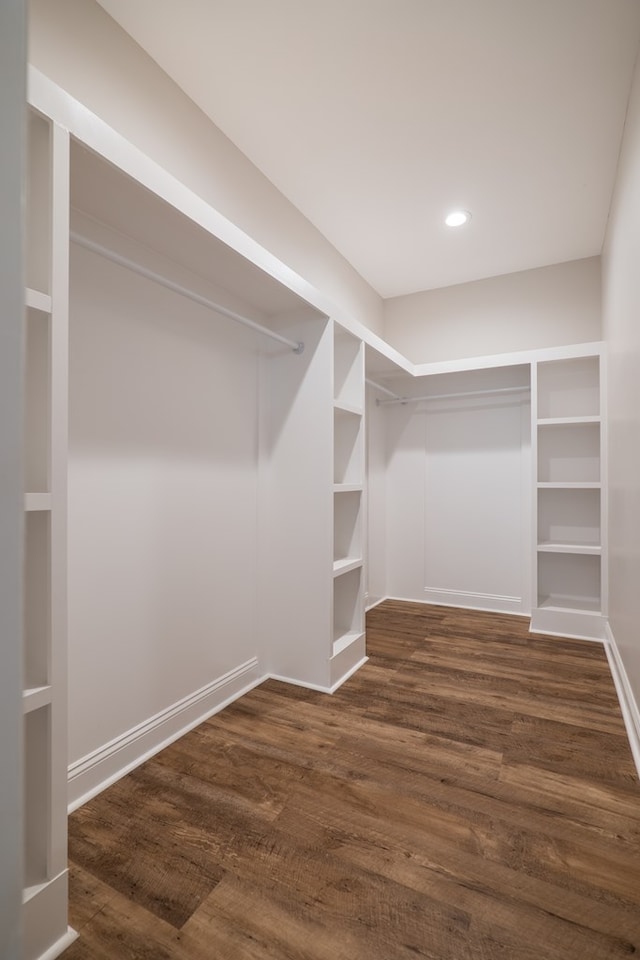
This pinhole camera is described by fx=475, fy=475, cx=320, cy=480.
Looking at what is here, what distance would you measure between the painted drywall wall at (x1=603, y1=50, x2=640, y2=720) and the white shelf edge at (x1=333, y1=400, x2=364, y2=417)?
1.26 meters

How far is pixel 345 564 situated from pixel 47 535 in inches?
64.0

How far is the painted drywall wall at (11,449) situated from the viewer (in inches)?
11.9

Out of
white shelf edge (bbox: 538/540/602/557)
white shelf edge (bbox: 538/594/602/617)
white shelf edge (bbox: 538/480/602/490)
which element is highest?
white shelf edge (bbox: 538/480/602/490)

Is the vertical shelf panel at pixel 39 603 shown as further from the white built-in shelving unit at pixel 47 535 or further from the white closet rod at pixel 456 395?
the white closet rod at pixel 456 395

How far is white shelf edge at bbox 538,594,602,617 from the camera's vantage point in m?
3.22

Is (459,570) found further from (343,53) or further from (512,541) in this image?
(343,53)

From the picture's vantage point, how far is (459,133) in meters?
2.28

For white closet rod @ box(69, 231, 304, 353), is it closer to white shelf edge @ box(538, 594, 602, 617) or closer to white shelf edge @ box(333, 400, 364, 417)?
white shelf edge @ box(333, 400, 364, 417)

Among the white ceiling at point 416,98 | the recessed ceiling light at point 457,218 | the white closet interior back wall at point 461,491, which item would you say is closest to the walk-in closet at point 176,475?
the white closet interior back wall at point 461,491

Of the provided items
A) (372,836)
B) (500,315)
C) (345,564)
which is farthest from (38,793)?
(500,315)

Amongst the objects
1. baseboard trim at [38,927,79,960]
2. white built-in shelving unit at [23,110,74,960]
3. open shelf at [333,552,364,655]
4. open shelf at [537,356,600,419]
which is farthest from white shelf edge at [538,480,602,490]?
baseboard trim at [38,927,79,960]

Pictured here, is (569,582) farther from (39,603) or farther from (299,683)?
(39,603)

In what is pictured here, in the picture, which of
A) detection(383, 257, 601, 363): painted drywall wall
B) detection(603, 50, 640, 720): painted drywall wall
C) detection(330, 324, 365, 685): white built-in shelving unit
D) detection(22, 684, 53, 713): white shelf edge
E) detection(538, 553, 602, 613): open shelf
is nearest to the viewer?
detection(22, 684, 53, 713): white shelf edge

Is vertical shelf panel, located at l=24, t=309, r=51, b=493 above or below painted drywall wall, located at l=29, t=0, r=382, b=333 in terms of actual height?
below
